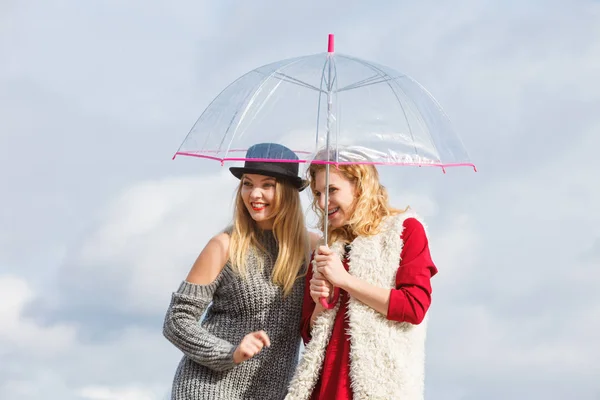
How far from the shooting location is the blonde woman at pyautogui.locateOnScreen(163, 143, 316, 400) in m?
5.00

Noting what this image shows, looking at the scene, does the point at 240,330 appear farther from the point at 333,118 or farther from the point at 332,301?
the point at 333,118

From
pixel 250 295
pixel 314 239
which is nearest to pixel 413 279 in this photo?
pixel 314 239

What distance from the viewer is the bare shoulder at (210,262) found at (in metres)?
5.05

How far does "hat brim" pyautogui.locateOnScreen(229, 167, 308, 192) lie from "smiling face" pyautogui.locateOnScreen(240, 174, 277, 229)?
32mm

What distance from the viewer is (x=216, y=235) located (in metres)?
5.13

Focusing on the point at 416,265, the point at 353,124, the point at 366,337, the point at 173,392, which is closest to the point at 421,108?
the point at 353,124

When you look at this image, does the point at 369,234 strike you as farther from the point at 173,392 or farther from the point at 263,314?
the point at 173,392

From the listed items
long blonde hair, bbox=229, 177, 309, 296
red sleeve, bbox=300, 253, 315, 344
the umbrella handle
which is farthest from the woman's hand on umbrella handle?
long blonde hair, bbox=229, 177, 309, 296

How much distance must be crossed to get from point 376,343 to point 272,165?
1080mm

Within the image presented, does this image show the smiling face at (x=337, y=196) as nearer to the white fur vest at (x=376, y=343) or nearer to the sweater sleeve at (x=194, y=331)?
the white fur vest at (x=376, y=343)

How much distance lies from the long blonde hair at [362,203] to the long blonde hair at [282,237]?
234mm

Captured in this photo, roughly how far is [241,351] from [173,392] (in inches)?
23.0

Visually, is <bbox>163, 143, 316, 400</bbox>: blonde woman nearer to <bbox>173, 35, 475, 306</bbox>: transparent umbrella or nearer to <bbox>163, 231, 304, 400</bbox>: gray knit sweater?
<bbox>163, 231, 304, 400</bbox>: gray knit sweater

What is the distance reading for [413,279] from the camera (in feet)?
15.0
